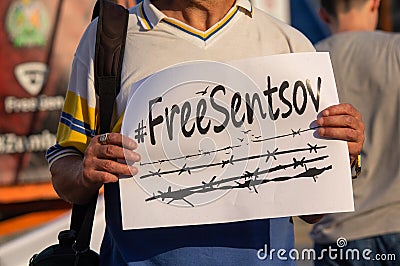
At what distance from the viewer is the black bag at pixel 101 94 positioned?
2.20 m

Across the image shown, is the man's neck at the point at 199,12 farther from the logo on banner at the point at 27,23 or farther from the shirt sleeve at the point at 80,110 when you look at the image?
the logo on banner at the point at 27,23

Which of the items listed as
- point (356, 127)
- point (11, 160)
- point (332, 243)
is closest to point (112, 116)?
point (356, 127)

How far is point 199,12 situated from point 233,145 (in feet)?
1.18

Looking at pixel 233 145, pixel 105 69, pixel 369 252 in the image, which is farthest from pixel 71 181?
pixel 369 252

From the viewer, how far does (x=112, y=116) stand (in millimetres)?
2217

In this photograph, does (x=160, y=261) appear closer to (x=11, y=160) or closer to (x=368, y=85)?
(x=368, y=85)

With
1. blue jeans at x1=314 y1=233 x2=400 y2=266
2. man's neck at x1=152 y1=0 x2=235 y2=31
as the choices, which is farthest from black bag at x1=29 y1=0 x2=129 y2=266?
blue jeans at x1=314 y1=233 x2=400 y2=266

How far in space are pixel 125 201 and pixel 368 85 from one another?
145 cm

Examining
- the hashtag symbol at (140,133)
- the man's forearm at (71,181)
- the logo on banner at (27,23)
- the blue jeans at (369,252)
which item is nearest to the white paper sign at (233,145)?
the hashtag symbol at (140,133)

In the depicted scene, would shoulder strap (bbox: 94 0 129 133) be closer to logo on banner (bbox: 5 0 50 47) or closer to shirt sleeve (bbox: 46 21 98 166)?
shirt sleeve (bbox: 46 21 98 166)

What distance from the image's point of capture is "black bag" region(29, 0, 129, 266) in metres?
2.20

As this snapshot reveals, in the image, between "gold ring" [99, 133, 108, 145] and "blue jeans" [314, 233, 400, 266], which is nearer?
"gold ring" [99, 133, 108, 145]

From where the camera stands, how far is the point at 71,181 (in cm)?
221

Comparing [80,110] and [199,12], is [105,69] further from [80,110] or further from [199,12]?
[199,12]
